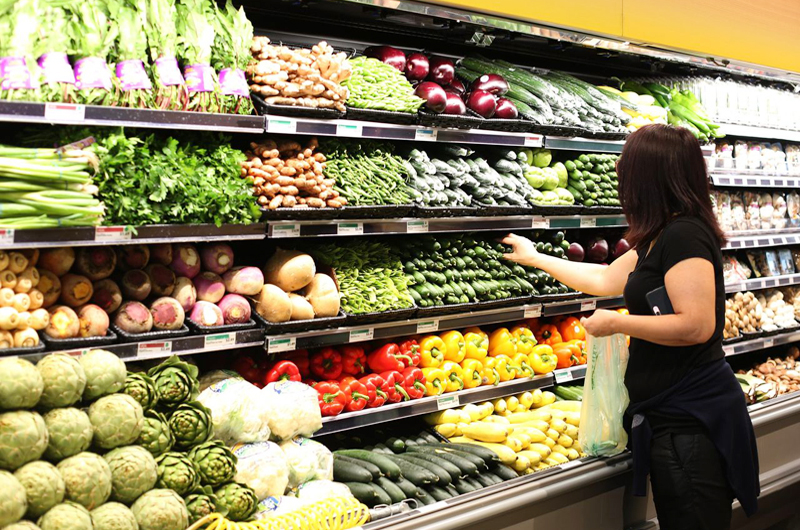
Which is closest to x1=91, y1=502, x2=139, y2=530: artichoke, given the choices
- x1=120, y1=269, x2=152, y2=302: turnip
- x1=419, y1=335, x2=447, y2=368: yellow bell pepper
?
x1=120, y1=269, x2=152, y2=302: turnip

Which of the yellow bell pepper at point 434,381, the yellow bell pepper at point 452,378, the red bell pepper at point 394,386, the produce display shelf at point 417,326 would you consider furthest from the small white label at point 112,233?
the yellow bell pepper at point 452,378

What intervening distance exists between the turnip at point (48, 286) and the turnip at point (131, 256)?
12.3 inches

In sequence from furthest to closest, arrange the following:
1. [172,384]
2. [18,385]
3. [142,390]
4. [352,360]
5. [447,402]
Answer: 1. [447,402]
2. [352,360]
3. [172,384]
4. [142,390]
5. [18,385]

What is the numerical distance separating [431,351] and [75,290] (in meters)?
1.94

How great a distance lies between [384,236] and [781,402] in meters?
2.81

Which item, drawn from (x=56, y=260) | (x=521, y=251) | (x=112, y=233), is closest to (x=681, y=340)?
(x=521, y=251)

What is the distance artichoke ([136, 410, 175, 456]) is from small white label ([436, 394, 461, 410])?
67.6 inches

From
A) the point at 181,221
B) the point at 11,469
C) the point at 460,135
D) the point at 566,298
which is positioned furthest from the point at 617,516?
the point at 11,469

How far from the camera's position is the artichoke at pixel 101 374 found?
92.8 inches

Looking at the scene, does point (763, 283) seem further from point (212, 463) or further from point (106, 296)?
point (106, 296)

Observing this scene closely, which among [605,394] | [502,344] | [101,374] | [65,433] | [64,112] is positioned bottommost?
[605,394]

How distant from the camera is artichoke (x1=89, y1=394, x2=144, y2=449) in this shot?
228 cm

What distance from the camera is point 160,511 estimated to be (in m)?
2.24

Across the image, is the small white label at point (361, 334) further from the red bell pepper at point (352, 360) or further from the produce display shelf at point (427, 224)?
the produce display shelf at point (427, 224)
